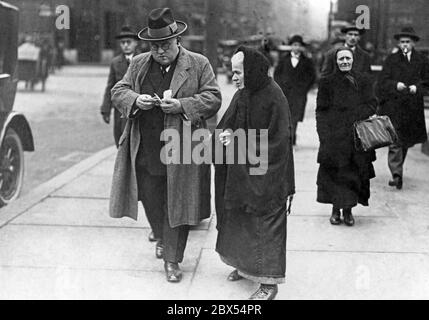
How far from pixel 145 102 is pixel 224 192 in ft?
2.65

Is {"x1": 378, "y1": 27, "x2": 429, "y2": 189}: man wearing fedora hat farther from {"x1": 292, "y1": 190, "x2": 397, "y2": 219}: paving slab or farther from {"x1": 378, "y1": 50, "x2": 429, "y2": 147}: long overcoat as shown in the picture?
{"x1": 292, "y1": 190, "x2": 397, "y2": 219}: paving slab

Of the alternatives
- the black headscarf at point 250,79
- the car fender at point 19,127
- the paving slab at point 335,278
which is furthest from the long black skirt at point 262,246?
the car fender at point 19,127

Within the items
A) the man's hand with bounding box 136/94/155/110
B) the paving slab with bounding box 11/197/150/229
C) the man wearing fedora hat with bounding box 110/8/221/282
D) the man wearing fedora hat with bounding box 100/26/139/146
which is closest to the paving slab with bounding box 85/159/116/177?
the man wearing fedora hat with bounding box 100/26/139/146

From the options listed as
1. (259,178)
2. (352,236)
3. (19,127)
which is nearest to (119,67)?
(19,127)

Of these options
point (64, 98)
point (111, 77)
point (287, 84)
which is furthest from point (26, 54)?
point (111, 77)

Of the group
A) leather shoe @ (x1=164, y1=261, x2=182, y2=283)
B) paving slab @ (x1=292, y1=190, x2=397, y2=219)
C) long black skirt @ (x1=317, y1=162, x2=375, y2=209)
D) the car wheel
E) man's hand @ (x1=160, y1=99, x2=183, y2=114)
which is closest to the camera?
man's hand @ (x1=160, y1=99, x2=183, y2=114)

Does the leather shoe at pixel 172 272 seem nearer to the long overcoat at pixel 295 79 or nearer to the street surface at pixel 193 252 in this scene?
the street surface at pixel 193 252

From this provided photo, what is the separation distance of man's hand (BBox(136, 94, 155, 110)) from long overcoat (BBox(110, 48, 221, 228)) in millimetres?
100

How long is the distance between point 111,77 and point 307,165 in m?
3.18

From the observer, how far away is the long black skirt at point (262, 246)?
443 centimetres

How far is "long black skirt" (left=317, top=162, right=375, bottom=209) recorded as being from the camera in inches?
251

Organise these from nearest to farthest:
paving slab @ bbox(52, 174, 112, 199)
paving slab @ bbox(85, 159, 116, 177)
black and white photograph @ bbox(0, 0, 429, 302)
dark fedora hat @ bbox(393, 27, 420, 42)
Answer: black and white photograph @ bbox(0, 0, 429, 302) → paving slab @ bbox(52, 174, 112, 199) → dark fedora hat @ bbox(393, 27, 420, 42) → paving slab @ bbox(85, 159, 116, 177)

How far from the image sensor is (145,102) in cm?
468

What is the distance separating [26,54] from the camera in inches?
856
